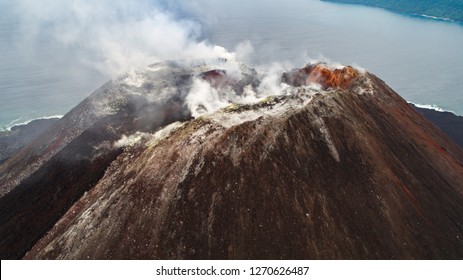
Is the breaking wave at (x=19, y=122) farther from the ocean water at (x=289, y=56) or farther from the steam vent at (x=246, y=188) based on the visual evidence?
the steam vent at (x=246, y=188)

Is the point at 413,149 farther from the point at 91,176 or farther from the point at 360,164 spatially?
the point at 91,176

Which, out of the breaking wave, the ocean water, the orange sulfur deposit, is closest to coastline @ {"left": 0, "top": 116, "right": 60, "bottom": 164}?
the breaking wave

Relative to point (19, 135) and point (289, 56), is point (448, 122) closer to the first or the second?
point (289, 56)

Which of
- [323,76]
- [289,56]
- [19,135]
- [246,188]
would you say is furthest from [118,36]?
[246,188]

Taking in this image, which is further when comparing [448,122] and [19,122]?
[19,122]

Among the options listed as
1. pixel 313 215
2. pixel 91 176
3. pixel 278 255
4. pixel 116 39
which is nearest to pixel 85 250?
pixel 91 176

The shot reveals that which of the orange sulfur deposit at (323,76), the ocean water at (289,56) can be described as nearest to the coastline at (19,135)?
the ocean water at (289,56)

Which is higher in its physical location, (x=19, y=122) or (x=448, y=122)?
(x=19, y=122)
